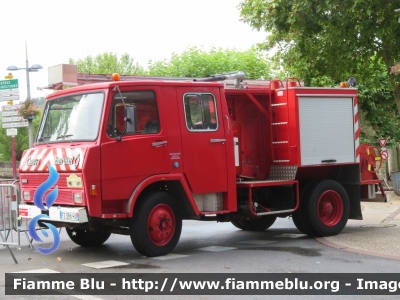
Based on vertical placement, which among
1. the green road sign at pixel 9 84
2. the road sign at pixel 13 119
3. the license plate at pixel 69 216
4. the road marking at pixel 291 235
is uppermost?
the green road sign at pixel 9 84

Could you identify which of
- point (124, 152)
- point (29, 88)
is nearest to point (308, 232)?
point (124, 152)

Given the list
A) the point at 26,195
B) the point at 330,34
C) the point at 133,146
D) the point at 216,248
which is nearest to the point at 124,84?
the point at 133,146

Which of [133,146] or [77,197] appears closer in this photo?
[77,197]

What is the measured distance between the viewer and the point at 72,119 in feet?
33.6

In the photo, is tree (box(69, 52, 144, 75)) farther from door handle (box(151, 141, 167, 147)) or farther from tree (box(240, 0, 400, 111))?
door handle (box(151, 141, 167, 147))

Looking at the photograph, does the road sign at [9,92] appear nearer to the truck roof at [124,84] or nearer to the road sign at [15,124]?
the road sign at [15,124]

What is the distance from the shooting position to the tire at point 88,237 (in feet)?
37.2

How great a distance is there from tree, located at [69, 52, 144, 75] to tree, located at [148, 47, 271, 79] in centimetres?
2625

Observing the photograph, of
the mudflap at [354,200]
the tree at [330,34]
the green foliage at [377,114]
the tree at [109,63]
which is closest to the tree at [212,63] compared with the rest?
the green foliage at [377,114]

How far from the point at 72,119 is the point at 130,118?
1.11m

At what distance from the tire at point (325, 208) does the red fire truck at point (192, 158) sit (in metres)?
0.02

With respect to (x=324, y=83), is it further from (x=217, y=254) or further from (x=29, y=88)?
(x=217, y=254)

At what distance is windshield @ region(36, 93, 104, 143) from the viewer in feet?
32.2

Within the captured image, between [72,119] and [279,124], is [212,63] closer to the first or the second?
[279,124]
